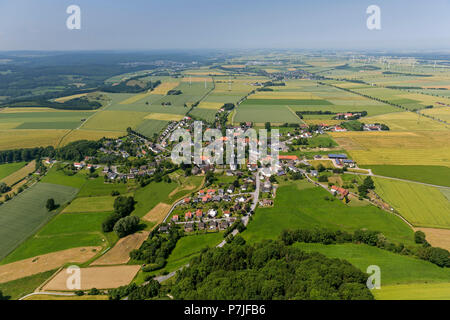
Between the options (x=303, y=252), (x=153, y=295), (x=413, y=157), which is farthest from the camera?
(x=413, y=157)

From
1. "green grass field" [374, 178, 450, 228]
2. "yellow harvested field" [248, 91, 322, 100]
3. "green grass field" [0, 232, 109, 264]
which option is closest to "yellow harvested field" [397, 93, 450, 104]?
"yellow harvested field" [248, 91, 322, 100]

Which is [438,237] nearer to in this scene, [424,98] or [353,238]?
[353,238]

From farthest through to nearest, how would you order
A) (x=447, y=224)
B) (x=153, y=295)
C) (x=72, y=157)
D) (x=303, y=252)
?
1. (x=72, y=157)
2. (x=447, y=224)
3. (x=303, y=252)
4. (x=153, y=295)

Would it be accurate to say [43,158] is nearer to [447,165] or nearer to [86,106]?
[86,106]

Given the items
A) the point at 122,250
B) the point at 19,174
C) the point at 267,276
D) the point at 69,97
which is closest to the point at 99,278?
the point at 122,250

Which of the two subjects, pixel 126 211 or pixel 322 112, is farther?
pixel 322 112
